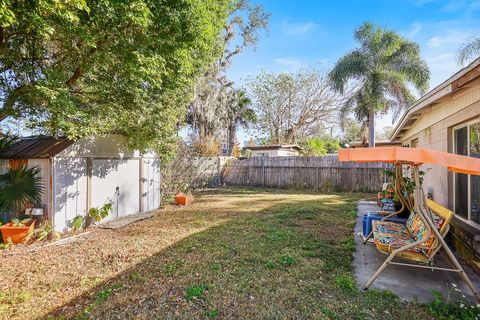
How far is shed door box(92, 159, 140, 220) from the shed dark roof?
90cm

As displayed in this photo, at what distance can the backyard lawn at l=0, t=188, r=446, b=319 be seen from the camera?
2830 millimetres

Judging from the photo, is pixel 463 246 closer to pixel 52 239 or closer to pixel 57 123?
pixel 57 123

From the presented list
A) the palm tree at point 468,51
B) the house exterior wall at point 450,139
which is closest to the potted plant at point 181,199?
the house exterior wall at point 450,139

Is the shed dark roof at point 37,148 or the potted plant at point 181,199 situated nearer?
the shed dark roof at point 37,148

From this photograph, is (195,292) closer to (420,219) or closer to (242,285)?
(242,285)

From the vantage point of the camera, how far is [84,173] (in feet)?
20.9

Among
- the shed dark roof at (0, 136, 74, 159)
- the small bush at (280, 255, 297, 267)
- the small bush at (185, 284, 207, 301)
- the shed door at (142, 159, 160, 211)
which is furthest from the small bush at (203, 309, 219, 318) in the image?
the shed door at (142, 159, 160, 211)

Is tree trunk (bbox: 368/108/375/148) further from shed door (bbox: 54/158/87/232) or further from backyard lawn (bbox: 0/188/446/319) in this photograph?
shed door (bbox: 54/158/87/232)

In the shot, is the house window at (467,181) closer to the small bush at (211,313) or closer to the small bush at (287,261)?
the small bush at (287,261)

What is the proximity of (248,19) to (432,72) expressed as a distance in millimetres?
11791

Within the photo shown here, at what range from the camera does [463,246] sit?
4.05m

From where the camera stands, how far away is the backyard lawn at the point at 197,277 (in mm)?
2830

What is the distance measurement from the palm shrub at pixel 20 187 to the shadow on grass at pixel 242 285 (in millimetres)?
3350

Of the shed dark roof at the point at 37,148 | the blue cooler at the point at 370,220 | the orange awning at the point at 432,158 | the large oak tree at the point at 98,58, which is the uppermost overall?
the large oak tree at the point at 98,58
